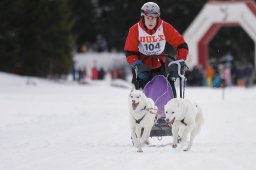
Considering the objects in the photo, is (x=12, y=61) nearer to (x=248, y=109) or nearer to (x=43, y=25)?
(x=43, y=25)

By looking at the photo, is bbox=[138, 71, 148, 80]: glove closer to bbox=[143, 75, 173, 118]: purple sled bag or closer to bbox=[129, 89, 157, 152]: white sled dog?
bbox=[143, 75, 173, 118]: purple sled bag

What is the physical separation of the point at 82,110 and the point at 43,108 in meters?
1.36

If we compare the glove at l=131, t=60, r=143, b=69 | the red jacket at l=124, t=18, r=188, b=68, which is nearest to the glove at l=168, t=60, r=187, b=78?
the red jacket at l=124, t=18, r=188, b=68

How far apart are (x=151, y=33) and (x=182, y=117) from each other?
5.36ft

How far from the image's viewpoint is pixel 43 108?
65.5 ft

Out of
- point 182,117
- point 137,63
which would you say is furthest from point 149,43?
point 182,117

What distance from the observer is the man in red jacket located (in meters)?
9.41

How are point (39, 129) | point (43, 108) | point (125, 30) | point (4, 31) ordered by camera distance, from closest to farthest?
point (39, 129) → point (43, 108) → point (4, 31) → point (125, 30)

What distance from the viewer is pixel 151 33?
9555 millimetres

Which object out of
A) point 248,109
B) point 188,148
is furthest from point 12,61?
point 188,148

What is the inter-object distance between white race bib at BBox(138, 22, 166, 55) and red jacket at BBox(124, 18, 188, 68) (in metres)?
0.05

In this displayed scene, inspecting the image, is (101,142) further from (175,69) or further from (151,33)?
(151,33)

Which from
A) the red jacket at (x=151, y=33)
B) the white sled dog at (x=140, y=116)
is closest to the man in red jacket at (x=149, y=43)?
the red jacket at (x=151, y=33)

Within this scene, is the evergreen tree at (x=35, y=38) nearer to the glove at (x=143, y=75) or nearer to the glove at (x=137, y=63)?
the glove at (x=143, y=75)
